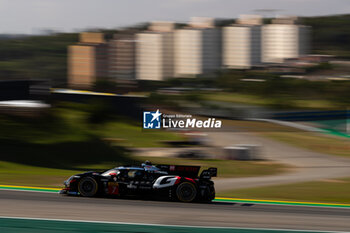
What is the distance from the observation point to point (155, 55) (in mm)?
130250

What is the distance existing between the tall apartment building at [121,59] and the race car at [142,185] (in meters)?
110

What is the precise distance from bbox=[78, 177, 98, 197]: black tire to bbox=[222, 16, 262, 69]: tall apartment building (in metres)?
136

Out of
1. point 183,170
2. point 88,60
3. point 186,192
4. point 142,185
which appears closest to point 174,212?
point 186,192

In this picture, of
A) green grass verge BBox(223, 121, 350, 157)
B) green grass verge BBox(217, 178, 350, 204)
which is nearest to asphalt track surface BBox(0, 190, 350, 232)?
green grass verge BBox(217, 178, 350, 204)

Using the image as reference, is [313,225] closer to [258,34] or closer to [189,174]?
[189,174]

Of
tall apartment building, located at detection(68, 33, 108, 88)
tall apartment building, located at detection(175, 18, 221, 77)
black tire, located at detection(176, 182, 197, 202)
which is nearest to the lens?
black tire, located at detection(176, 182, 197, 202)

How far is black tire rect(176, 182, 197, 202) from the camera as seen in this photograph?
569 inches

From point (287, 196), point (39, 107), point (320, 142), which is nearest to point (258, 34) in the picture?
point (320, 142)

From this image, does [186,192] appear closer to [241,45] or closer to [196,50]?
[196,50]

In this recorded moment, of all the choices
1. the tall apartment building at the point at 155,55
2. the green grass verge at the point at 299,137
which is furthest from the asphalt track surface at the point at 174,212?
the tall apartment building at the point at 155,55

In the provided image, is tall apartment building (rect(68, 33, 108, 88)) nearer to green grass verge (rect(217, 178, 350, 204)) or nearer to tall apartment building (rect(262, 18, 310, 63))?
tall apartment building (rect(262, 18, 310, 63))

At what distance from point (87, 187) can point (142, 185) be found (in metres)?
1.67

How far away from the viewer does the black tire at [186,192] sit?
1445 centimetres

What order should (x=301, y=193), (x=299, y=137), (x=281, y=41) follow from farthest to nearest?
(x=281, y=41), (x=299, y=137), (x=301, y=193)
